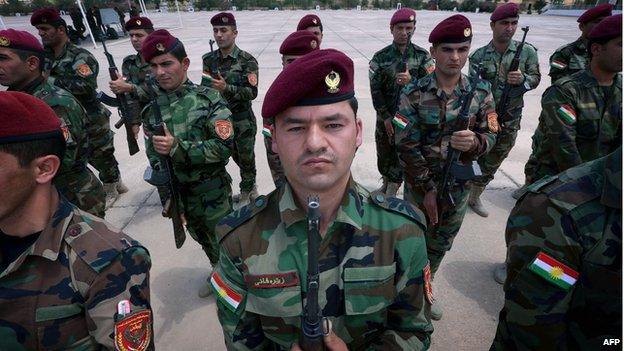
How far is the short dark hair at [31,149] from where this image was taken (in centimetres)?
118

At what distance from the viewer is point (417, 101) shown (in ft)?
8.61

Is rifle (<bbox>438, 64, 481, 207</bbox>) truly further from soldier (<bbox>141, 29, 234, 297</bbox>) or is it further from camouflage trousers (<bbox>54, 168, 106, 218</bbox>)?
camouflage trousers (<bbox>54, 168, 106, 218</bbox>)

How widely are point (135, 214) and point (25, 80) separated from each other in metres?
1.96

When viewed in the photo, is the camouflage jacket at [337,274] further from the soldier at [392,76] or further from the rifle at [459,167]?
the soldier at [392,76]

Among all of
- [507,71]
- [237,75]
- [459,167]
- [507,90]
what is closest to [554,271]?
[459,167]

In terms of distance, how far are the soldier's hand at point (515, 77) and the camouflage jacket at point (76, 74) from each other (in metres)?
5.08

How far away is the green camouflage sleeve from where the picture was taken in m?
1.21

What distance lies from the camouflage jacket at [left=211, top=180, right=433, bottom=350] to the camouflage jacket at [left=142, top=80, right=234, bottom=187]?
129 centimetres

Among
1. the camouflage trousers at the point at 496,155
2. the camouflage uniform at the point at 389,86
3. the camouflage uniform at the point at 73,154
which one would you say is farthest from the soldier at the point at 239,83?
the camouflage trousers at the point at 496,155

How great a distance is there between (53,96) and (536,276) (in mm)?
3220

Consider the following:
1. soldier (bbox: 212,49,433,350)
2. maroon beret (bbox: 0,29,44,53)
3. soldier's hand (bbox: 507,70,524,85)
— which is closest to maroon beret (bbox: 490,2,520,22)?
soldier's hand (bbox: 507,70,524,85)

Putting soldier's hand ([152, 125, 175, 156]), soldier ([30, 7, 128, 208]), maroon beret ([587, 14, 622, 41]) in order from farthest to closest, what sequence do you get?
soldier ([30, 7, 128, 208])
soldier's hand ([152, 125, 175, 156])
maroon beret ([587, 14, 622, 41])

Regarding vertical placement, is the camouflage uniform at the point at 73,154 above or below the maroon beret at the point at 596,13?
below

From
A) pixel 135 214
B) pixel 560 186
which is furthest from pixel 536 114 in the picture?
pixel 135 214
